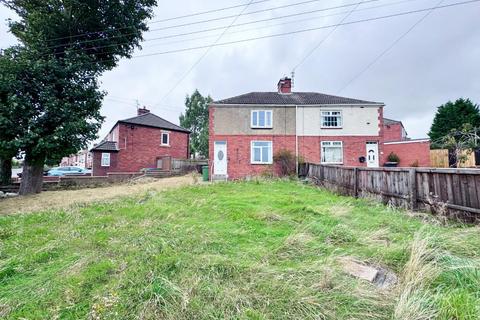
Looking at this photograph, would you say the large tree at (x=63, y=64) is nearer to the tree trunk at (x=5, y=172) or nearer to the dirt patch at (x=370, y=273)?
the tree trunk at (x=5, y=172)

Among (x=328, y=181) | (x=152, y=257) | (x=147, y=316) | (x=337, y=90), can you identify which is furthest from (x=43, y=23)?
(x=337, y=90)

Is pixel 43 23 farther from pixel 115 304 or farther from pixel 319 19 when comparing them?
pixel 115 304

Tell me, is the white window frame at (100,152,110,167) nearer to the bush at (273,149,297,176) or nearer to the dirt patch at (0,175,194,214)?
the dirt patch at (0,175,194,214)

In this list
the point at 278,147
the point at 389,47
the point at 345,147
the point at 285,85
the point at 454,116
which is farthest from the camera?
the point at 454,116

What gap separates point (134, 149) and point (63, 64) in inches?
507

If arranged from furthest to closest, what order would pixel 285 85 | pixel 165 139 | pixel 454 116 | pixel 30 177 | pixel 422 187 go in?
1. pixel 454 116
2. pixel 165 139
3. pixel 285 85
4. pixel 30 177
5. pixel 422 187

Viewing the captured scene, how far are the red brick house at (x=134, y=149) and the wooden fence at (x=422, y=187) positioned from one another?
60.7 ft

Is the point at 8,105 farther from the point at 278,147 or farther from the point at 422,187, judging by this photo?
the point at 422,187

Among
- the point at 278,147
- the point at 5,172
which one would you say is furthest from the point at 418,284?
the point at 5,172

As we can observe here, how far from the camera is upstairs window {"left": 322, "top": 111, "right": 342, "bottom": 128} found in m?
17.5

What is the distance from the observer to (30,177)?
11.8 meters

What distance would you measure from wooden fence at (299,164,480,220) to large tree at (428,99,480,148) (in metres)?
30.3

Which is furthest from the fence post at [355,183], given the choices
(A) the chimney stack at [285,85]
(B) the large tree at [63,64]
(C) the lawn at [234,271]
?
(A) the chimney stack at [285,85]

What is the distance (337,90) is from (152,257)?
21.9 m
